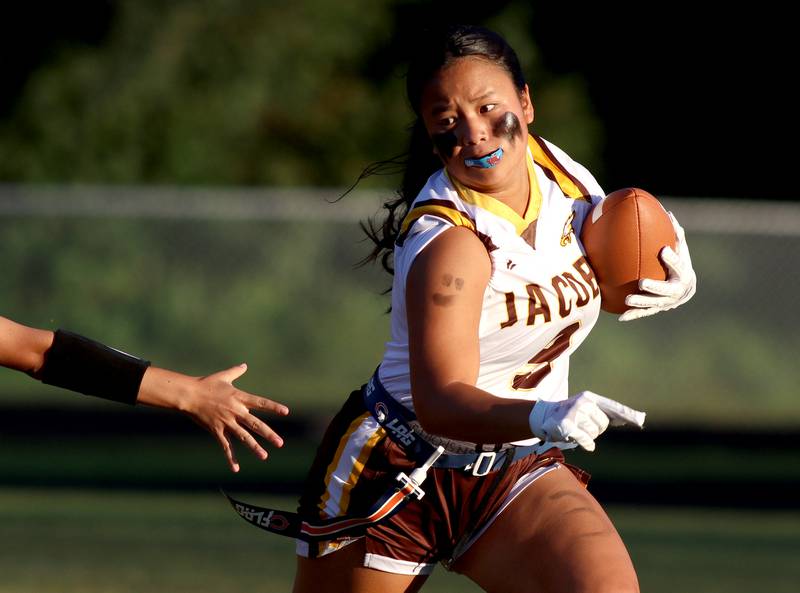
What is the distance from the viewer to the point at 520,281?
399 centimetres

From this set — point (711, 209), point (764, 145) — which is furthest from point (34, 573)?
Answer: point (764, 145)

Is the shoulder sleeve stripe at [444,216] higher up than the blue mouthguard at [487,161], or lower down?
lower down

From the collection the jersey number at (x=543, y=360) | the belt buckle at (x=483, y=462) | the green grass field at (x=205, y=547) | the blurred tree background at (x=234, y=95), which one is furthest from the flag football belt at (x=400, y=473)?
the blurred tree background at (x=234, y=95)

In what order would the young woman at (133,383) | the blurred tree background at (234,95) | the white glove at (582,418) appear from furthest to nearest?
the blurred tree background at (234,95) → the young woman at (133,383) → the white glove at (582,418)

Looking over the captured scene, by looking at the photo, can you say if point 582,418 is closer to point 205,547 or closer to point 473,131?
point 473,131

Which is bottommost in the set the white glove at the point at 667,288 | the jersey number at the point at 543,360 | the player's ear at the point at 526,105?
the jersey number at the point at 543,360

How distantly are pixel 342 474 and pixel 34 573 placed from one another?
149 inches

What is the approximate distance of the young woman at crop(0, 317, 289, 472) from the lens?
4.08 metres

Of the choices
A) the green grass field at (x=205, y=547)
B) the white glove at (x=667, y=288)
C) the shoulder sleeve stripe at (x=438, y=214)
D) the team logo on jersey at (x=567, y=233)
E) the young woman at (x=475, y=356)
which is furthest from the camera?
the green grass field at (x=205, y=547)

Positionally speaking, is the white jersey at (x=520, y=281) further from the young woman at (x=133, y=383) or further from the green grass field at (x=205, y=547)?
the green grass field at (x=205, y=547)

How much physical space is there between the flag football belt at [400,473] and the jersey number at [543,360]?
0.60 feet

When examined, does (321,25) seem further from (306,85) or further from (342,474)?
(342,474)

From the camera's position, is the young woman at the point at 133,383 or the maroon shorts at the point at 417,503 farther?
the maroon shorts at the point at 417,503

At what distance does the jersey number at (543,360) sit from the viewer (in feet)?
13.7
